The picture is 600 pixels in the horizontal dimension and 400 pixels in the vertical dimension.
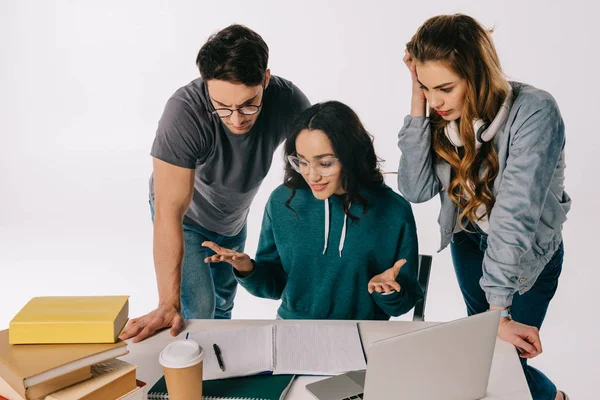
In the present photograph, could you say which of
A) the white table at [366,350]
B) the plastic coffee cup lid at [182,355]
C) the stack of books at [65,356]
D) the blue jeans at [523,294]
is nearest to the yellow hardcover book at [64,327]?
the stack of books at [65,356]

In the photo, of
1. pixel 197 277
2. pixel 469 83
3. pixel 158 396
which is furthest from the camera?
pixel 197 277

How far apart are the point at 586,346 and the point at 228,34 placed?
213 cm

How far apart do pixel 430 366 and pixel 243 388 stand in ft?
1.34

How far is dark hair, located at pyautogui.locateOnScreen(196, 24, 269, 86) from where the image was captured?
1.75 m

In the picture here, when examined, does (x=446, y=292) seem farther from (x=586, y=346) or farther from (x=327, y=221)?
(x=327, y=221)

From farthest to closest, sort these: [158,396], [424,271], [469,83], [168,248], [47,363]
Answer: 1. [168,248]
2. [424,271]
3. [469,83]
4. [158,396]
5. [47,363]

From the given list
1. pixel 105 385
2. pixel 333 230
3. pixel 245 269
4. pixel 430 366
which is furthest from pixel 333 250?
pixel 105 385

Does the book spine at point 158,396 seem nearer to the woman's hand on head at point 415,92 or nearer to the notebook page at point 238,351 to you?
the notebook page at point 238,351

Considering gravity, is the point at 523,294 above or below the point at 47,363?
below

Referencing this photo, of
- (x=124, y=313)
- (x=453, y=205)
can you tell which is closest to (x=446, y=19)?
(x=453, y=205)

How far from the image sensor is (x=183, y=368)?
114 centimetres

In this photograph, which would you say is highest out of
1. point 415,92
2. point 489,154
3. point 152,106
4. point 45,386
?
point 415,92

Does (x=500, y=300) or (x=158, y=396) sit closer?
(x=158, y=396)

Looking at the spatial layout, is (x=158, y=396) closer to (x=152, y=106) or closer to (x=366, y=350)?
(x=366, y=350)
